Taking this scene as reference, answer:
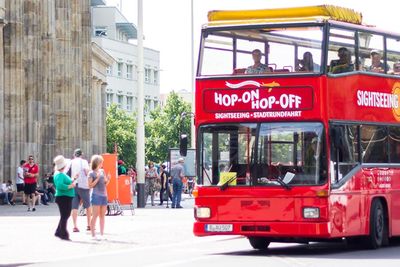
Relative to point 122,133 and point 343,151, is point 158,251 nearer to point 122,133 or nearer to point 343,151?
point 343,151

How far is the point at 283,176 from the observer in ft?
76.6

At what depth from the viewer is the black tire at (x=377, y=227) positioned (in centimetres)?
2481

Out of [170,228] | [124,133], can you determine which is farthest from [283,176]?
[124,133]

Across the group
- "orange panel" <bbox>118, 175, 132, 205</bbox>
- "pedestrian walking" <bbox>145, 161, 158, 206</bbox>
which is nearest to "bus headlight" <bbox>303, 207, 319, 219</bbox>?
"orange panel" <bbox>118, 175, 132, 205</bbox>

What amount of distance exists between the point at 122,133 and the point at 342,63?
11272 centimetres

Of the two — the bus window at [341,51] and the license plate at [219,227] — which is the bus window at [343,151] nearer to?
the bus window at [341,51]

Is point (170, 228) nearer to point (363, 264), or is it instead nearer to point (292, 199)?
point (292, 199)

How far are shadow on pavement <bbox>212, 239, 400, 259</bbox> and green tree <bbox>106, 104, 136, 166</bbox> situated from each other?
10651 centimetres

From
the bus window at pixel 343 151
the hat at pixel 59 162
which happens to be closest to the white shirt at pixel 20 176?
the hat at pixel 59 162

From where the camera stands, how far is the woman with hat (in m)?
28.5

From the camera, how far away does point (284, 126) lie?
2341 cm

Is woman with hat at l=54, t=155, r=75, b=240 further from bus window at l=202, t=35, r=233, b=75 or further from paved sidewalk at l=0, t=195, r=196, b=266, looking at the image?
bus window at l=202, t=35, r=233, b=75

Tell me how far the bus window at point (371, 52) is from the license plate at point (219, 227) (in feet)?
11.3

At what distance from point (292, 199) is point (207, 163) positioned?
1551 mm
